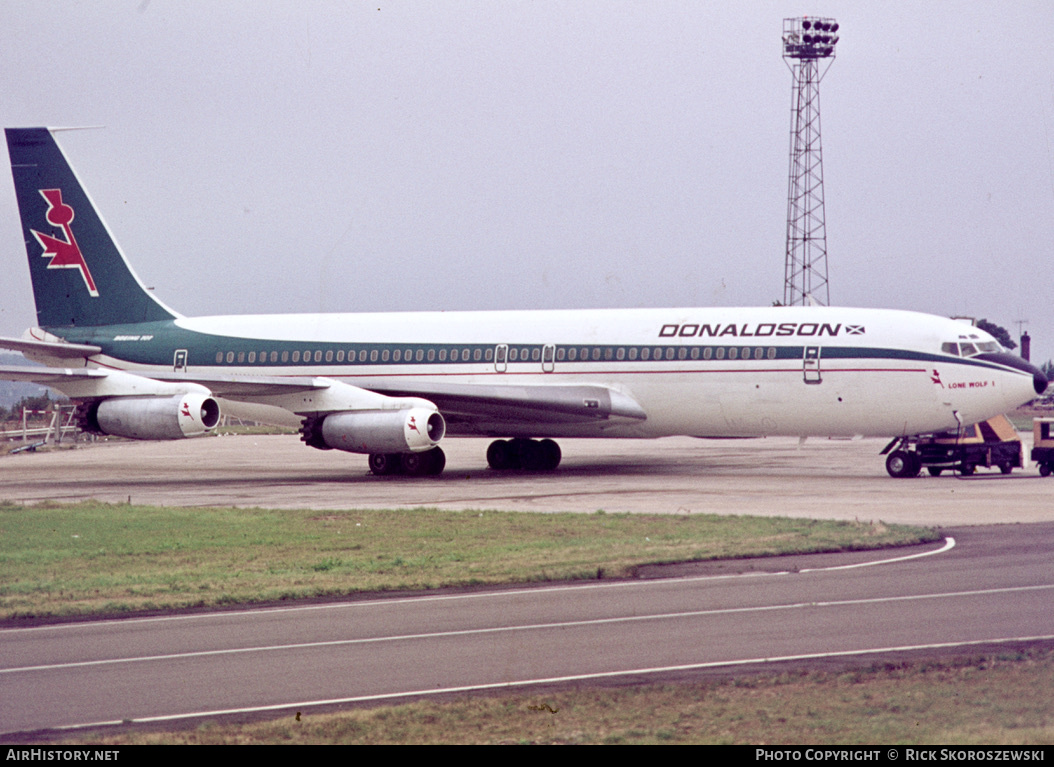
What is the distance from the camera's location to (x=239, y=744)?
23.2 feet

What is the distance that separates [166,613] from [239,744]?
5714 millimetres

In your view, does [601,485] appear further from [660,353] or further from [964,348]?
[964,348]

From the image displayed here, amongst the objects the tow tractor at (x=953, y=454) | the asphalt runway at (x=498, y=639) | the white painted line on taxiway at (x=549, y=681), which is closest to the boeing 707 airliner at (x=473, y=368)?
the tow tractor at (x=953, y=454)

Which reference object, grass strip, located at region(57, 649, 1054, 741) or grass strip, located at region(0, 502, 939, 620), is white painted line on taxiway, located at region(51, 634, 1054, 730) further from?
grass strip, located at region(0, 502, 939, 620)

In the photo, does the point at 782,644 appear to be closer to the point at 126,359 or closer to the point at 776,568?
the point at 776,568

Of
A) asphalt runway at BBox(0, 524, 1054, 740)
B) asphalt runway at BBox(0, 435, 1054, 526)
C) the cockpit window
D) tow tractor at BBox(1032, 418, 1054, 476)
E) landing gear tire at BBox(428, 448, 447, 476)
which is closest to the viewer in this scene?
asphalt runway at BBox(0, 524, 1054, 740)

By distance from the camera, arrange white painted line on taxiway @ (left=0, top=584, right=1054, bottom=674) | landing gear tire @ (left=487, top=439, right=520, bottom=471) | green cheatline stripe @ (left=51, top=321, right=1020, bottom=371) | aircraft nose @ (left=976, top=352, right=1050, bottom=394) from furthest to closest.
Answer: landing gear tire @ (left=487, top=439, right=520, bottom=471) < green cheatline stripe @ (left=51, top=321, right=1020, bottom=371) < aircraft nose @ (left=976, top=352, right=1050, bottom=394) < white painted line on taxiway @ (left=0, top=584, right=1054, bottom=674)

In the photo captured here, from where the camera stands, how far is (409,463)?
101ft

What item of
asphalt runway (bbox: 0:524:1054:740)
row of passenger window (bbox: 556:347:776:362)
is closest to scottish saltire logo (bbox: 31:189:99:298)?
row of passenger window (bbox: 556:347:776:362)

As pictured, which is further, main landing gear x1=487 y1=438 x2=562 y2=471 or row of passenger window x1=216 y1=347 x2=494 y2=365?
main landing gear x1=487 y1=438 x2=562 y2=471

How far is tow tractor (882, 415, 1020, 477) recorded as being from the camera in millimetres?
28234

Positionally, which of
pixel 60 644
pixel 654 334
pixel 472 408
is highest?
pixel 654 334

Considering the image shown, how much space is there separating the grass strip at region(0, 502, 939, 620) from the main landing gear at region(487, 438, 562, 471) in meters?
11.3
